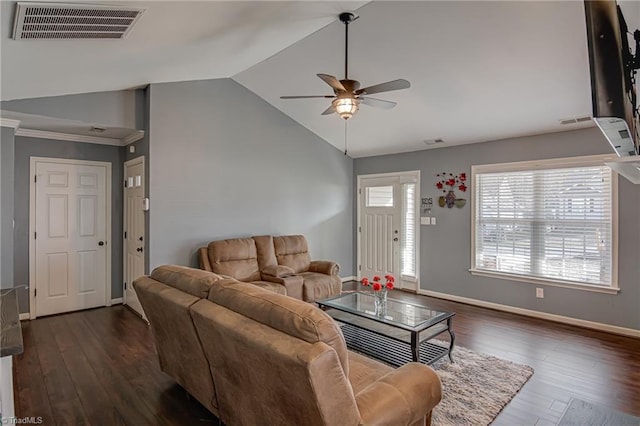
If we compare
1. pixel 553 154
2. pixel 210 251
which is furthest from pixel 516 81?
pixel 210 251

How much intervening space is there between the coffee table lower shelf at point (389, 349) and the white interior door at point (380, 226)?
8.48ft

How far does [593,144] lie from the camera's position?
4176mm

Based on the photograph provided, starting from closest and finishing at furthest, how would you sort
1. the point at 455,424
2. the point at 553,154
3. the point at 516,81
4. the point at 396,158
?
the point at 455,424, the point at 516,81, the point at 553,154, the point at 396,158

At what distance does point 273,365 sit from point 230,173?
3.84 metres

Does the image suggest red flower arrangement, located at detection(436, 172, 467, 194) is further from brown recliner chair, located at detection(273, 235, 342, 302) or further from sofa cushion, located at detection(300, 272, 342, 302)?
sofa cushion, located at detection(300, 272, 342, 302)

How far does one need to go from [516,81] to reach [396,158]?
8.88 ft

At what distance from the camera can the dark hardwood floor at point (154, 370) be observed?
2.45m

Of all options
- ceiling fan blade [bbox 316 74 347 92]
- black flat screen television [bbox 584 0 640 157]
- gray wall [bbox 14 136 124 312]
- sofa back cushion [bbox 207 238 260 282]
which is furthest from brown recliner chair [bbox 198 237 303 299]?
black flat screen television [bbox 584 0 640 157]

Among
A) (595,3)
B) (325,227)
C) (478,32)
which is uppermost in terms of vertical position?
(478,32)

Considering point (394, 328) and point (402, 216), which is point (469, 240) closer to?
point (402, 216)

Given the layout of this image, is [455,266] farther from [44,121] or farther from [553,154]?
[44,121]

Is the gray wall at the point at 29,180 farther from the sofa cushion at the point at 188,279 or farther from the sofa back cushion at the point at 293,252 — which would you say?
the sofa cushion at the point at 188,279

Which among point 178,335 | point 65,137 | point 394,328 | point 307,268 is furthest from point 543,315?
point 65,137

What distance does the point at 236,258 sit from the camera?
4664 mm
